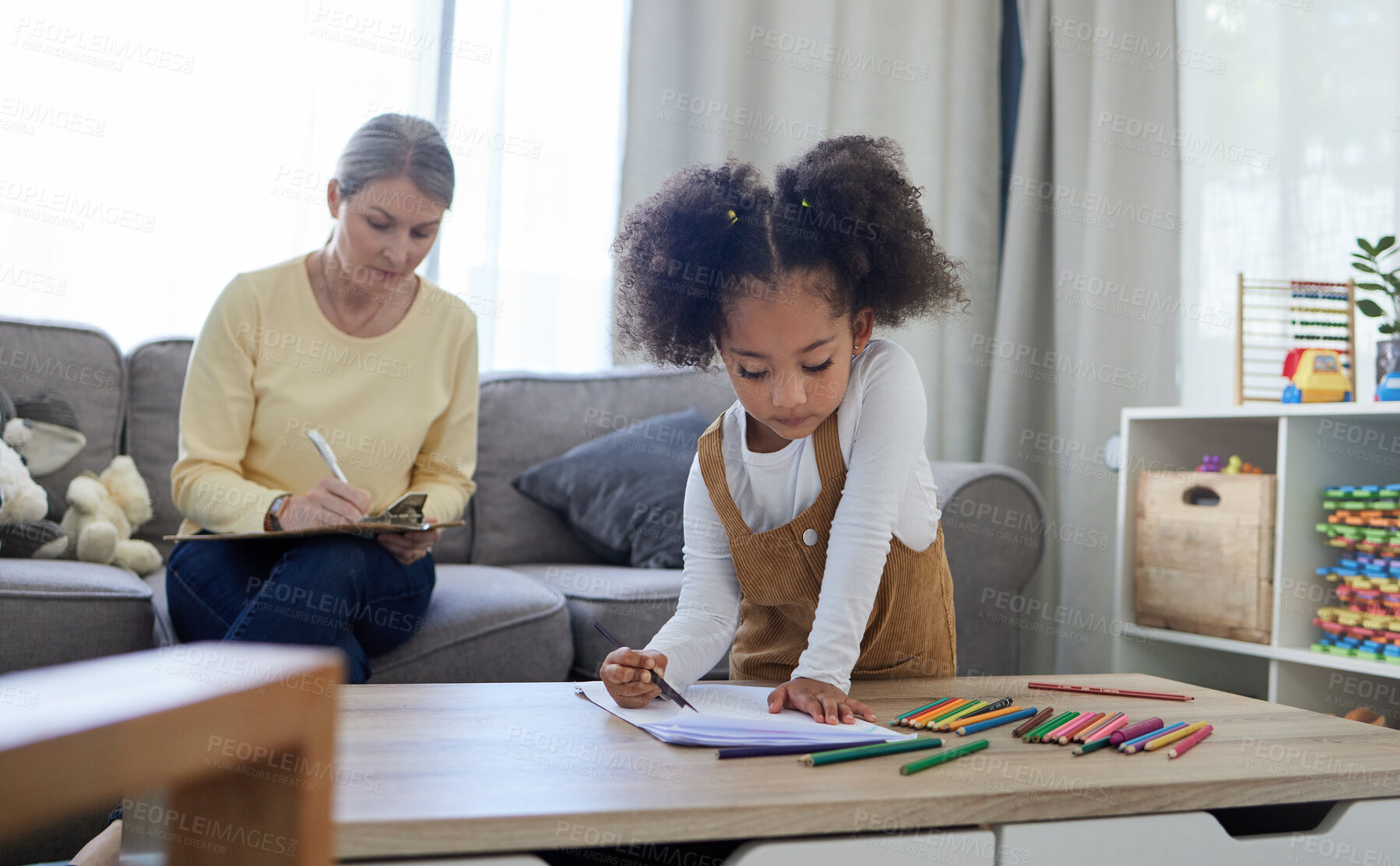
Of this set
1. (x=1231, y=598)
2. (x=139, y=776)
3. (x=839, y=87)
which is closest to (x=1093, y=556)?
(x=1231, y=598)

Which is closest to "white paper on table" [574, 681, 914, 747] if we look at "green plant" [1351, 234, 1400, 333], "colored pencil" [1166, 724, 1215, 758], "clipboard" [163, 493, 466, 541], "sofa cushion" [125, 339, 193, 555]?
"colored pencil" [1166, 724, 1215, 758]

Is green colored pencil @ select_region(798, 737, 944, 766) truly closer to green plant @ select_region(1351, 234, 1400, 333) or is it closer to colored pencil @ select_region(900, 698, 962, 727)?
colored pencil @ select_region(900, 698, 962, 727)

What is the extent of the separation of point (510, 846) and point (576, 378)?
1.86 metres

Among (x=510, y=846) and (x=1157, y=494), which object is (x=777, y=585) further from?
(x=1157, y=494)

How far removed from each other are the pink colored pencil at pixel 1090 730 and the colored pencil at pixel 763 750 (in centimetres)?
20

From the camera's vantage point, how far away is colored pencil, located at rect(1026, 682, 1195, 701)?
112 cm

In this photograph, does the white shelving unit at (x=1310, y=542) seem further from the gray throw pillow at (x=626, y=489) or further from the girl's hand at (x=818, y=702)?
the girl's hand at (x=818, y=702)

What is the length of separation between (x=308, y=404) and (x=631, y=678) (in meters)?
0.89

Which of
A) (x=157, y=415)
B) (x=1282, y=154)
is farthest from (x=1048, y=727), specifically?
(x=1282, y=154)

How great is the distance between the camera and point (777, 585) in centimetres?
120

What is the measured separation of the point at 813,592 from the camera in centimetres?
119

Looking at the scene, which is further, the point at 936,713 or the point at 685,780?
the point at 936,713

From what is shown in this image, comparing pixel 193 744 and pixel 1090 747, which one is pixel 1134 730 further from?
pixel 193 744

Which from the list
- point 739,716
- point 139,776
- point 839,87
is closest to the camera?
point 139,776
